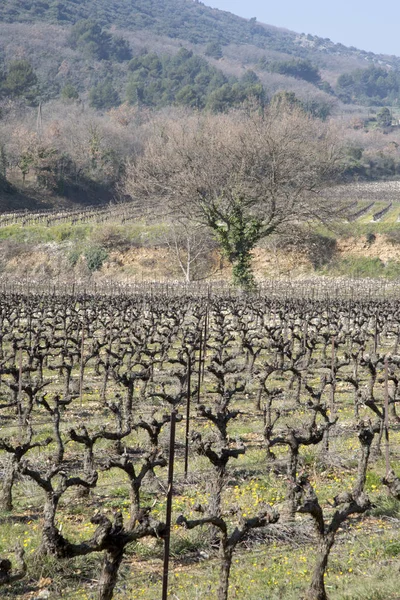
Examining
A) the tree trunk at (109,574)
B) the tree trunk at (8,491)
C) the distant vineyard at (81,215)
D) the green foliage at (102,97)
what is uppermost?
the green foliage at (102,97)

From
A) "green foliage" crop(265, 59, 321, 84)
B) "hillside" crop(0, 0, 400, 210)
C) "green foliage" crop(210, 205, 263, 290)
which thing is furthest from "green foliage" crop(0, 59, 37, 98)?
"green foliage" crop(265, 59, 321, 84)

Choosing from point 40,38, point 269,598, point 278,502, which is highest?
point 40,38

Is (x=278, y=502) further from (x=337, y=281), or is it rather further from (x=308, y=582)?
(x=337, y=281)

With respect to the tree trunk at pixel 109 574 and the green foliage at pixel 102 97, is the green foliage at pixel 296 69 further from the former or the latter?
the tree trunk at pixel 109 574

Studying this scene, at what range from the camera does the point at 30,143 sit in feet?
227

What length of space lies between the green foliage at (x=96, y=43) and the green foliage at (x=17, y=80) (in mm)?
65931

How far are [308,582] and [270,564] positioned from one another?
1.90 feet

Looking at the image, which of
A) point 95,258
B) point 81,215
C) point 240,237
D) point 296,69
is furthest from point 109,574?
point 296,69

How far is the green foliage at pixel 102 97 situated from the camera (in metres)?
121

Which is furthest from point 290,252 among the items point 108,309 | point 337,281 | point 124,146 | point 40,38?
point 40,38

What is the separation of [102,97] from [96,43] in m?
47.9

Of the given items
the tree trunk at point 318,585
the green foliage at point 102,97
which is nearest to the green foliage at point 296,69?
the green foliage at point 102,97

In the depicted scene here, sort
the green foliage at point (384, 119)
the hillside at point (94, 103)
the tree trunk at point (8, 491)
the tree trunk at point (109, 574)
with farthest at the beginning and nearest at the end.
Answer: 1. the green foliage at point (384, 119)
2. the hillside at point (94, 103)
3. the tree trunk at point (8, 491)
4. the tree trunk at point (109, 574)

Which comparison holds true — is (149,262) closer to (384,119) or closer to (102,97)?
(102,97)
